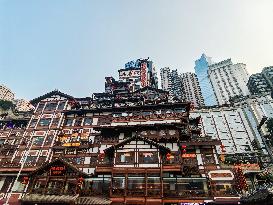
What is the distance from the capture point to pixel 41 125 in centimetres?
4762

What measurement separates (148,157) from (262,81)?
2883 inches

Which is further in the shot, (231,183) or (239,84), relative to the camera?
(239,84)

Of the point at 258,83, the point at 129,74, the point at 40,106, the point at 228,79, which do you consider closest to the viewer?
the point at 40,106

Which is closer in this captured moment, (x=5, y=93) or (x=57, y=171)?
(x=57, y=171)

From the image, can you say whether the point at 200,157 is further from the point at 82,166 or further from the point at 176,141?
the point at 82,166

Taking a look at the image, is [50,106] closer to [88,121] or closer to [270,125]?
[88,121]

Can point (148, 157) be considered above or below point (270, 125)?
below

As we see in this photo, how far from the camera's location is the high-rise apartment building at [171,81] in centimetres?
12100

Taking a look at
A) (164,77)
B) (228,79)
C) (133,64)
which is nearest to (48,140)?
(133,64)

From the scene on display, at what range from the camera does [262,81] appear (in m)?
91.2

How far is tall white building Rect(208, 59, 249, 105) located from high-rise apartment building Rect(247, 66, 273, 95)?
15910mm

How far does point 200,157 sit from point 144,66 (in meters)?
47.4

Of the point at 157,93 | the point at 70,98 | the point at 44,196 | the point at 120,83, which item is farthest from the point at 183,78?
the point at 44,196

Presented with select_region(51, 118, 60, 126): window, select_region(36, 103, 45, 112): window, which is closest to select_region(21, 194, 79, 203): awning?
select_region(51, 118, 60, 126): window
